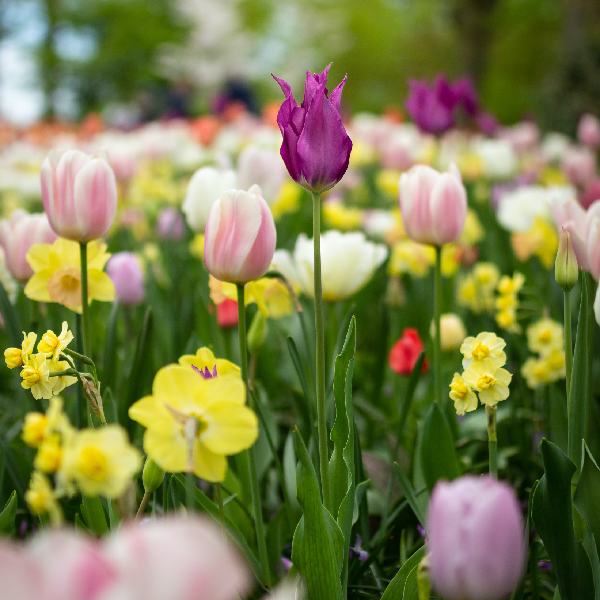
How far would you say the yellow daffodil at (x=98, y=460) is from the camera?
1.17 feet

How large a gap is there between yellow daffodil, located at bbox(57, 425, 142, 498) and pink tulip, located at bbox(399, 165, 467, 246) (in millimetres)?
708

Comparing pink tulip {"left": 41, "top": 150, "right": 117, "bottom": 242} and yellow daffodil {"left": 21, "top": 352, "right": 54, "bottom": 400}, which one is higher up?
pink tulip {"left": 41, "top": 150, "right": 117, "bottom": 242}

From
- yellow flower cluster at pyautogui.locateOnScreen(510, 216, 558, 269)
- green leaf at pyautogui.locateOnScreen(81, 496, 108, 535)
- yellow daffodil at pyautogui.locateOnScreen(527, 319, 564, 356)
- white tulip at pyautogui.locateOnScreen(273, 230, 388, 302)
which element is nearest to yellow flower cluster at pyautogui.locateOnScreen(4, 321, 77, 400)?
green leaf at pyautogui.locateOnScreen(81, 496, 108, 535)

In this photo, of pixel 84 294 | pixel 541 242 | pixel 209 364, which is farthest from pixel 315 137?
pixel 541 242

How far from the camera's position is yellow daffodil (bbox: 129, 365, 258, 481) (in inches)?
19.2

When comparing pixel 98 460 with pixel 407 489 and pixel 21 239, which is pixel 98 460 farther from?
pixel 21 239

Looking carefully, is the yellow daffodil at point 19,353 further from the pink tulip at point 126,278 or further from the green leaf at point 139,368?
the pink tulip at point 126,278

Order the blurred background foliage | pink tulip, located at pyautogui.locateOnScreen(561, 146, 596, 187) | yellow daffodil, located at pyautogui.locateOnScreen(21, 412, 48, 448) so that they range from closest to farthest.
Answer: yellow daffodil, located at pyautogui.locateOnScreen(21, 412, 48, 448) < pink tulip, located at pyautogui.locateOnScreen(561, 146, 596, 187) < the blurred background foliage

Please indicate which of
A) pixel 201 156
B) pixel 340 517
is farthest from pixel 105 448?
pixel 201 156

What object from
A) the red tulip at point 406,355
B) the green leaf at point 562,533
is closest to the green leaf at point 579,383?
the green leaf at point 562,533

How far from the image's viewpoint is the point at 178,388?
500 millimetres

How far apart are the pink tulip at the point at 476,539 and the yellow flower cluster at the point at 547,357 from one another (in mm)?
781

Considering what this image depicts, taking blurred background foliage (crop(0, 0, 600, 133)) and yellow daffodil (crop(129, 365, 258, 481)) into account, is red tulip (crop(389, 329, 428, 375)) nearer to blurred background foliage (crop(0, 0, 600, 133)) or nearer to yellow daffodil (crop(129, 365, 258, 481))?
yellow daffodil (crop(129, 365, 258, 481))

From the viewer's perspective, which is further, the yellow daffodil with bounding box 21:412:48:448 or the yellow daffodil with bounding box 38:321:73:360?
the yellow daffodil with bounding box 38:321:73:360
